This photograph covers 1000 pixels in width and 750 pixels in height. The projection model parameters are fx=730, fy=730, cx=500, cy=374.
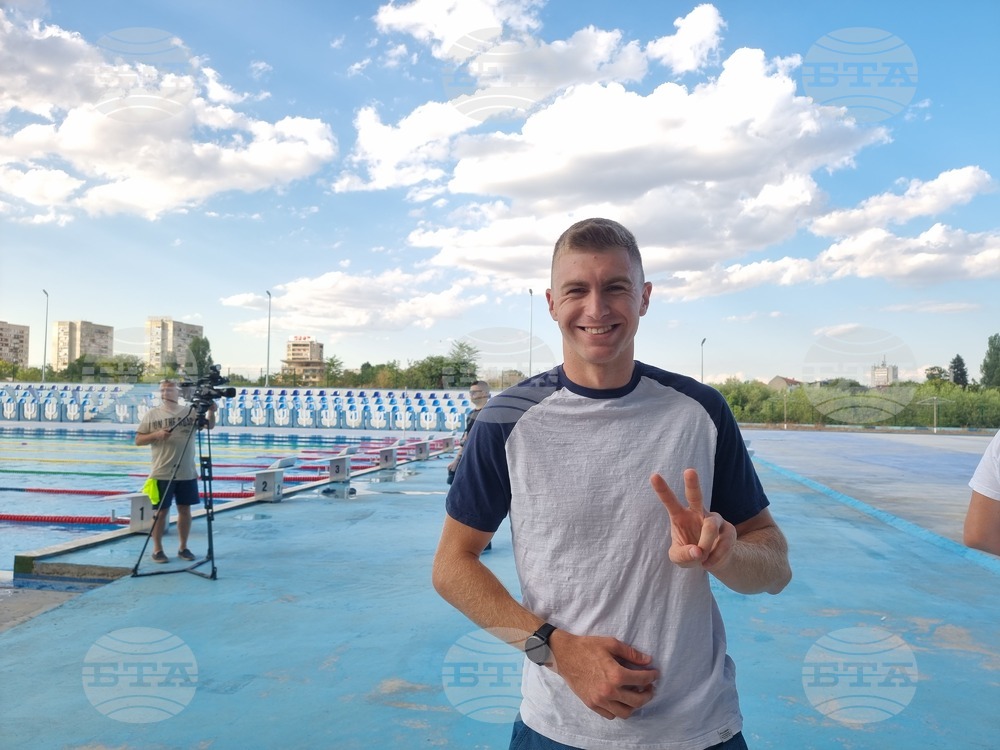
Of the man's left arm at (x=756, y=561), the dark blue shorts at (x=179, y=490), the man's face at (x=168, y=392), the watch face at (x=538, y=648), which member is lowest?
the dark blue shorts at (x=179, y=490)

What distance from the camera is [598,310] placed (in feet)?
4.71

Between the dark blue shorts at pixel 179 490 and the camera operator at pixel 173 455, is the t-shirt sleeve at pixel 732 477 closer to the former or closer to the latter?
the camera operator at pixel 173 455

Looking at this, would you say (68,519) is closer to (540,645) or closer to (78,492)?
(78,492)

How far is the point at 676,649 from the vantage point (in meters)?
1.35

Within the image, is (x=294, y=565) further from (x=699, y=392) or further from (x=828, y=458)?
(x=828, y=458)

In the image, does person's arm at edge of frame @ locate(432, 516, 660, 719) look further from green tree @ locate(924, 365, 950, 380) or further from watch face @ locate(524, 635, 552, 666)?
green tree @ locate(924, 365, 950, 380)

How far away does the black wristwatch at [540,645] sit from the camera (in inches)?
52.9

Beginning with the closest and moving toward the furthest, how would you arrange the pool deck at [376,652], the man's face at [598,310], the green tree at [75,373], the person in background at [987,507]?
the man's face at [598,310]
the person in background at [987,507]
the pool deck at [376,652]
the green tree at [75,373]

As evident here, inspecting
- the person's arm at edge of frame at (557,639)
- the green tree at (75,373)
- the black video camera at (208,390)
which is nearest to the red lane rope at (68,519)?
the black video camera at (208,390)

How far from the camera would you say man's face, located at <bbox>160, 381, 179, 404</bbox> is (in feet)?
20.1

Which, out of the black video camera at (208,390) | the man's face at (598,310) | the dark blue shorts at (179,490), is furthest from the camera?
the dark blue shorts at (179,490)

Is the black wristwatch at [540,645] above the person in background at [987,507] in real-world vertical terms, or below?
below

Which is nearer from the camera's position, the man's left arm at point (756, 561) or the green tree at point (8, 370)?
the man's left arm at point (756, 561)

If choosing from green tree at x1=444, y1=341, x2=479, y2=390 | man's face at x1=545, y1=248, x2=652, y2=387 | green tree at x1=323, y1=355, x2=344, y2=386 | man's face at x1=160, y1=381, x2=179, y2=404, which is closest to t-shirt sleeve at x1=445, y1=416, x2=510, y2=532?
man's face at x1=545, y1=248, x2=652, y2=387
